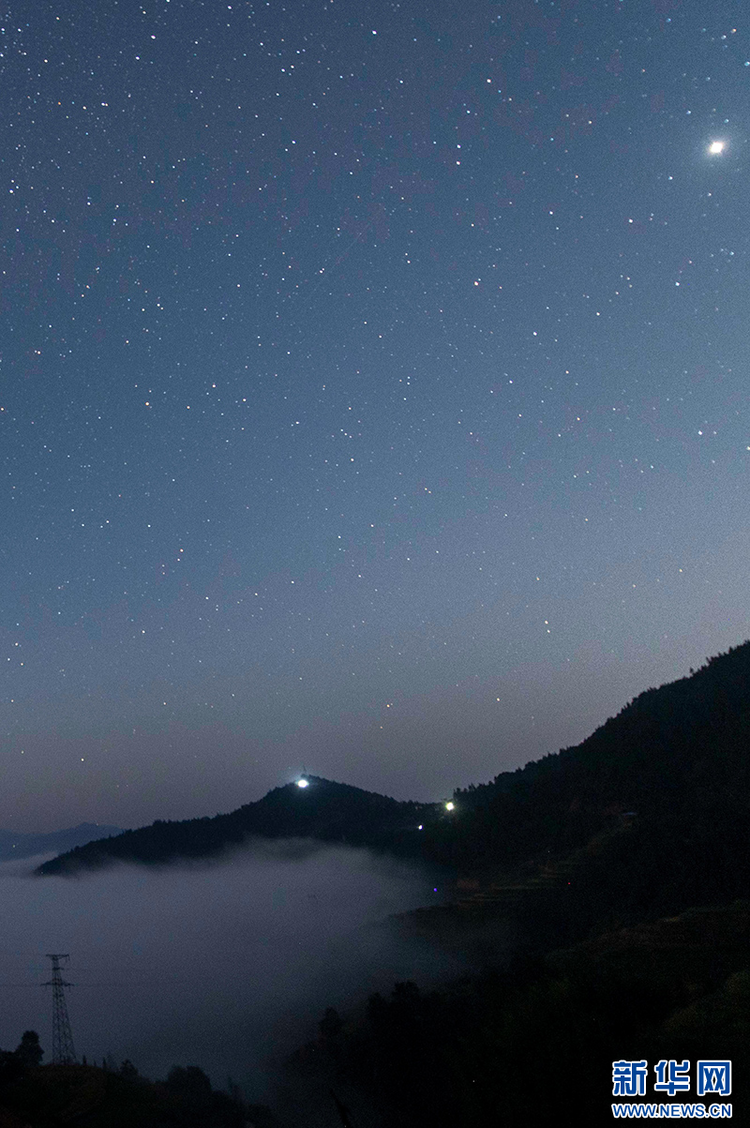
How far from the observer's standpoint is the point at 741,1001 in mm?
25344

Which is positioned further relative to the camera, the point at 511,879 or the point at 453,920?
the point at 511,879

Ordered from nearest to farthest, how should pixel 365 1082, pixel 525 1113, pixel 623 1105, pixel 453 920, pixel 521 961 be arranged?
pixel 623 1105 < pixel 525 1113 < pixel 521 961 < pixel 365 1082 < pixel 453 920

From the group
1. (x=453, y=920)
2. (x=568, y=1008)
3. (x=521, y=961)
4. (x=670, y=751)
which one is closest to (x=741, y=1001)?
(x=568, y=1008)

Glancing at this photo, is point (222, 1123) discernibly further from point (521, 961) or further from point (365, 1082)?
point (521, 961)

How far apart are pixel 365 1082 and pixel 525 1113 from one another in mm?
56175

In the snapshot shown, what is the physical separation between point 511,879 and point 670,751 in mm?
41331

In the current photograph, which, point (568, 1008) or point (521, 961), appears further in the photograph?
point (521, 961)

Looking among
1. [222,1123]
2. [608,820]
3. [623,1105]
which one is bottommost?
[222,1123]

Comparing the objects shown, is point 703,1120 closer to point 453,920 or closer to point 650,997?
point 650,997

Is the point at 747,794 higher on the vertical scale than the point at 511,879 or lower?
higher

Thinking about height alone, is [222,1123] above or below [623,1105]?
below


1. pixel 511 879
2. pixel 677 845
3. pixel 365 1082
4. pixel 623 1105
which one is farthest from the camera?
pixel 511 879

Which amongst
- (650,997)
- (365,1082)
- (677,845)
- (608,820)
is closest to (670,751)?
(608,820)

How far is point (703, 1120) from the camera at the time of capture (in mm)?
18750
